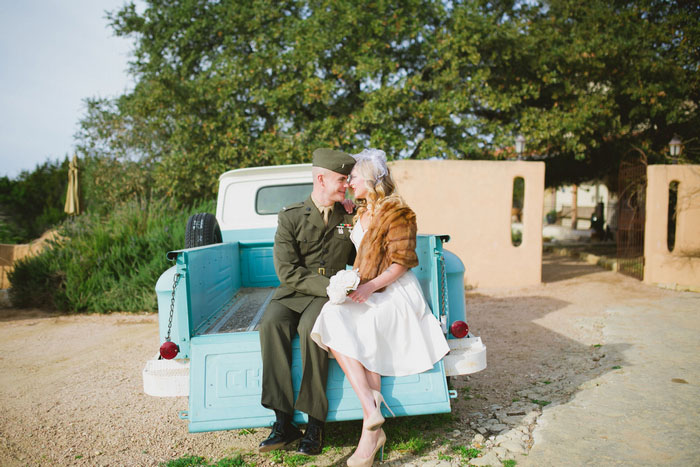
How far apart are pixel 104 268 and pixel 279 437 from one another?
6120 millimetres

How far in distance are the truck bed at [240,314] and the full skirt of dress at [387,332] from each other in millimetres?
591

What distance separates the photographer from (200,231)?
4.32 m

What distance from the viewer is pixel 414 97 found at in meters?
11.4

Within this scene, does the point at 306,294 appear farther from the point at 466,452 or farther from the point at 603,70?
the point at 603,70

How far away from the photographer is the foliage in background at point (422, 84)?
9984 mm

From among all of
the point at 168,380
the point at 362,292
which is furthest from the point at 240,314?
the point at 362,292

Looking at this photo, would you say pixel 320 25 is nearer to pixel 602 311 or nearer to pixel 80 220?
pixel 80 220

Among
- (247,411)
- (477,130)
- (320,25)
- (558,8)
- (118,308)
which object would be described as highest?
(558,8)

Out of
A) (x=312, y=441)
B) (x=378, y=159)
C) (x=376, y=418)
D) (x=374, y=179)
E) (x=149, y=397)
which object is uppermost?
(x=378, y=159)

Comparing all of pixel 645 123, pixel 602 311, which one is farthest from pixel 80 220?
pixel 645 123

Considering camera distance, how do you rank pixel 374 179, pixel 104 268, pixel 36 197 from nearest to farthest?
pixel 374 179
pixel 104 268
pixel 36 197

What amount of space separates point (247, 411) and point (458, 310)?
4.96 ft

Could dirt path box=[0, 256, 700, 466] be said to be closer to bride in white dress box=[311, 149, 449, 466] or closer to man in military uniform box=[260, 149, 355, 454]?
man in military uniform box=[260, 149, 355, 454]

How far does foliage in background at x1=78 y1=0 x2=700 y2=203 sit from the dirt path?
4.20m
